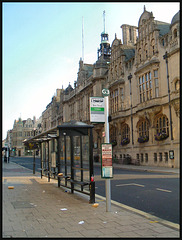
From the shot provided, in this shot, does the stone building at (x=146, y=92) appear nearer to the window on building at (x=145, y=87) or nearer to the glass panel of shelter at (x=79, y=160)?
the window on building at (x=145, y=87)

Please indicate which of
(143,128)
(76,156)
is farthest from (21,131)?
(76,156)

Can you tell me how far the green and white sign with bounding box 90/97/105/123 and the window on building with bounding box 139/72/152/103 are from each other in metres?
23.4

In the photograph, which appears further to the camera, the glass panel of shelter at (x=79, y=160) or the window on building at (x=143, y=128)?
the window on building at (x=143, y=128)

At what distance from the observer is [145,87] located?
31109mm

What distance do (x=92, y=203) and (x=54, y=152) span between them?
18.3ft

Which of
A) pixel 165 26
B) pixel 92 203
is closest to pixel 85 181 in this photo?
Answer: pixel 92 203

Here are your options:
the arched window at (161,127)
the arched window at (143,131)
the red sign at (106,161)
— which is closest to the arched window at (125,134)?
the arched window at (143,131)

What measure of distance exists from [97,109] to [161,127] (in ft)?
72.7

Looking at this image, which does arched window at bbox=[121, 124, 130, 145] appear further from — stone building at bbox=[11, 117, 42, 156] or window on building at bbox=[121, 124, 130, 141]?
stone building at bbox=[11, 117, 42, 156]

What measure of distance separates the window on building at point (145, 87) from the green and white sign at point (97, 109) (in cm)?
2339

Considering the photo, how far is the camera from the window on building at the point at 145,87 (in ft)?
100

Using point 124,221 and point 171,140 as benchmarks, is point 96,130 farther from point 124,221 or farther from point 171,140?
point 124,221

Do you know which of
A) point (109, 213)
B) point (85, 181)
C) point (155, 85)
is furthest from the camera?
point (155, 85)

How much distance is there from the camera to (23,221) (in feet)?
20.2
